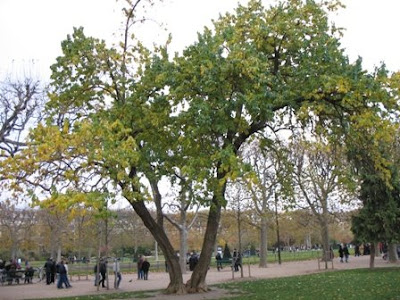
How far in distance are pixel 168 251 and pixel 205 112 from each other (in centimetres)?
700

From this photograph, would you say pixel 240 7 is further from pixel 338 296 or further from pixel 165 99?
pixel 338 296

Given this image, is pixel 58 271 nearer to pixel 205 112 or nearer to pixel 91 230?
pixel 205 112

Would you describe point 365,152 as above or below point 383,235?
above

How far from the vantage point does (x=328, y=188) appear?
34781 mm

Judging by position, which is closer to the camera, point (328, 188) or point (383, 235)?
point (383, 235)

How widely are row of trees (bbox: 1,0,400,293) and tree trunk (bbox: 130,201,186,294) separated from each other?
51 millimetres

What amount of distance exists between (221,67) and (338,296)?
7.69m

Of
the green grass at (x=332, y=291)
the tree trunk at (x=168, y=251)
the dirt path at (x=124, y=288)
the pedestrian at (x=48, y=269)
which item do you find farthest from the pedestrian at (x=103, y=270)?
the green grass at (x=332, y=291)

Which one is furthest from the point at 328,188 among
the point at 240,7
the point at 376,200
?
the point at 240,7

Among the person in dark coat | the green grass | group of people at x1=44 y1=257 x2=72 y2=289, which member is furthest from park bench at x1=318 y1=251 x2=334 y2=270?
the person in dark coat

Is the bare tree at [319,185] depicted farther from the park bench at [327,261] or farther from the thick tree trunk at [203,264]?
the thick tree trunk at [203,264]

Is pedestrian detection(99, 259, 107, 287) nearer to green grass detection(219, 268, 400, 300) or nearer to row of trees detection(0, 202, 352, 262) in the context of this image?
green grass detection(219, 268, 400, 300)

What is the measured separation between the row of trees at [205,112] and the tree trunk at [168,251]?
5 centimetres

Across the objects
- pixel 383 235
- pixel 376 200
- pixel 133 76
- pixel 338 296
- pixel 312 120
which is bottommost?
pixel 338 296
